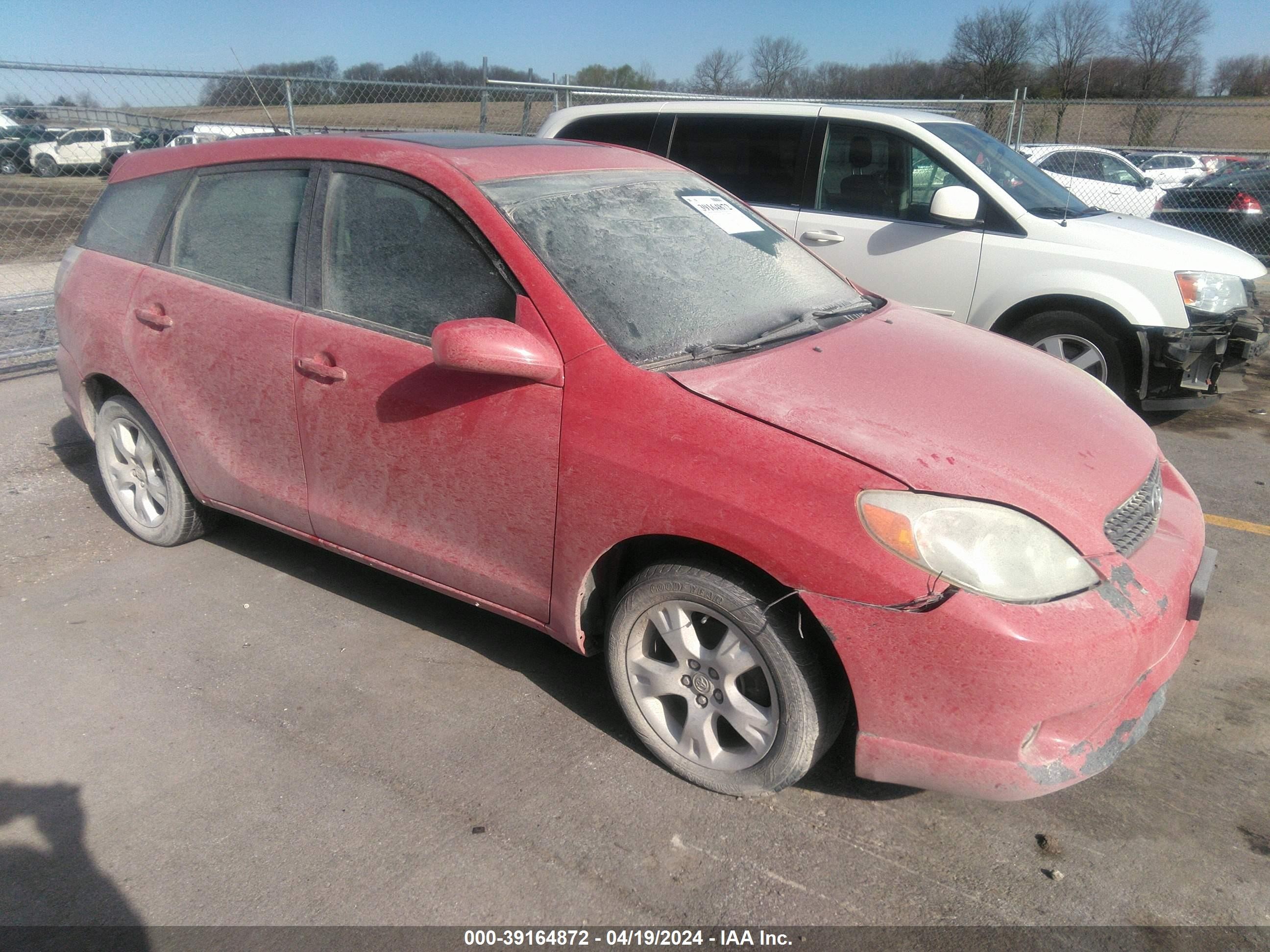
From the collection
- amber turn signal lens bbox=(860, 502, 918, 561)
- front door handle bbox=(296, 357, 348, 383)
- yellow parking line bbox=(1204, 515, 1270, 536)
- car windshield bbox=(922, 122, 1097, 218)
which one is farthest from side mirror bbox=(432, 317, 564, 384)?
car windshield bbox=(922, 122, 1097, 218)

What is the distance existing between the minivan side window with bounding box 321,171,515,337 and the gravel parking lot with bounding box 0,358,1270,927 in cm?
127

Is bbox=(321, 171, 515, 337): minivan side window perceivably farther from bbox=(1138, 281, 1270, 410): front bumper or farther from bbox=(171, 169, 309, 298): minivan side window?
bbox=(1138, 281, 1270, 410): front bumper

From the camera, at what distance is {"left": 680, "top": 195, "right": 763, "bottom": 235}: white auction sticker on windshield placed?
361 centimetres

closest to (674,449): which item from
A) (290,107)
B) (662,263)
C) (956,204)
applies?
(662,263)

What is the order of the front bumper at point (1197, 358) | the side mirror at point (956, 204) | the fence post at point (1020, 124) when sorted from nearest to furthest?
1. the front bumper at point (1197, 358)
2. the side mirror at point (956, 204)
3. the fence post at point (1020, 124)

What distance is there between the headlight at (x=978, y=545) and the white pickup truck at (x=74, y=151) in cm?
806

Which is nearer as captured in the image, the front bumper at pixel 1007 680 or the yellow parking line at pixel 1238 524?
the front bumper at pixel 1007 680

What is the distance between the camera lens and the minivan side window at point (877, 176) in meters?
6.28

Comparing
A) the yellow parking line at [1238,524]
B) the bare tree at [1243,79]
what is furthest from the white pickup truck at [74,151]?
the bare tree at [1243,79]

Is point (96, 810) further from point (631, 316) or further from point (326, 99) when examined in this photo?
point (326, 99)

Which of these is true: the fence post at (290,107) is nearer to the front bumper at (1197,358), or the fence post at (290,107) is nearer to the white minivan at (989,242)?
the white minivan at (989,242)

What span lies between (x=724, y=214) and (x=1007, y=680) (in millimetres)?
2146

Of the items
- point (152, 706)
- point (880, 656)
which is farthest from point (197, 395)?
point (880, 656)

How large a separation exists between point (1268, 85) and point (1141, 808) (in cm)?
6030
